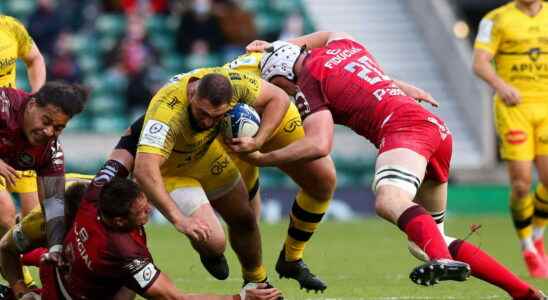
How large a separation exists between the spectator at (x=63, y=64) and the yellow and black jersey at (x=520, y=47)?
935cm

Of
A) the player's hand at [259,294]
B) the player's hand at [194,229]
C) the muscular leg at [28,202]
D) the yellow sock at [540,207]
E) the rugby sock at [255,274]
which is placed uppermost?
the player's hand at [194,229]

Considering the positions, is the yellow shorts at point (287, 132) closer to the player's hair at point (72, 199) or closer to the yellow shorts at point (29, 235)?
the player's hair at point (72, 199)

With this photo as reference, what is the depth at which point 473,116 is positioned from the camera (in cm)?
2280

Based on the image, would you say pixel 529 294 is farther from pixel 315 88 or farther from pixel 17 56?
pixel 17 56

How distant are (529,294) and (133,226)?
249 centimetres

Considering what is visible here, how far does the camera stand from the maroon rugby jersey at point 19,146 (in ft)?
27.7

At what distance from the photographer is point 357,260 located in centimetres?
1325

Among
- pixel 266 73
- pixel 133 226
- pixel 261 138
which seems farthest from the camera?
pixel 266 73

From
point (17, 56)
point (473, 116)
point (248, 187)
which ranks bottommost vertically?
point (473, 116)

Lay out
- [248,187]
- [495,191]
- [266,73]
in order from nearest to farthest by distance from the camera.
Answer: [266,73]
[248,187]
[495,191]

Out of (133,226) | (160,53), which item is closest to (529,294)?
(133,226)

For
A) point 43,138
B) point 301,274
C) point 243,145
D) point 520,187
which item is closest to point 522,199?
point 520,187

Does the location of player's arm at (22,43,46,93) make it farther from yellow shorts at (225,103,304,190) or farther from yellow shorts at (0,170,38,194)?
yellow shorts at (225,103,304,190)

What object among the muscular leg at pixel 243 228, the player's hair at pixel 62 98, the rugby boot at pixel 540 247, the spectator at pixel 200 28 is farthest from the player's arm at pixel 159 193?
the spectator at pixel 200 28
